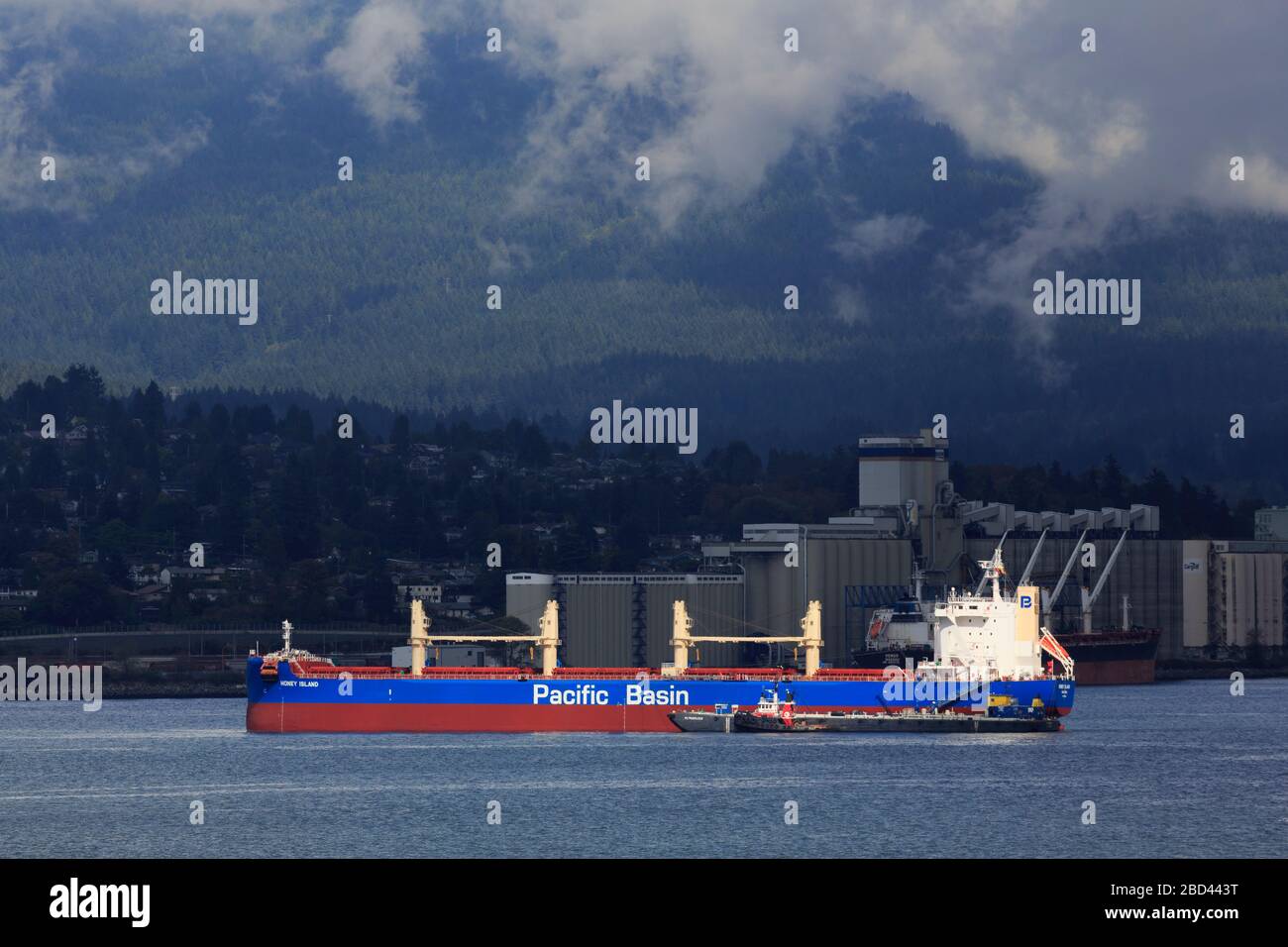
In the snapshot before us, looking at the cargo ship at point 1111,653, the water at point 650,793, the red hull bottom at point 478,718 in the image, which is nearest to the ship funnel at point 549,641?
the red hull bottom at point 478,718

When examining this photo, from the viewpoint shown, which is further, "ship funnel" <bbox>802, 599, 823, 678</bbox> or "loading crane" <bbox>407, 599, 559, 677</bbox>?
"loading crane" <bbox>407, 599, 559, 677</bbox>

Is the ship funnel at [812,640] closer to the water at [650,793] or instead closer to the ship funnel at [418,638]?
the water at [650,793]

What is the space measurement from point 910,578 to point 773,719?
58.3 m

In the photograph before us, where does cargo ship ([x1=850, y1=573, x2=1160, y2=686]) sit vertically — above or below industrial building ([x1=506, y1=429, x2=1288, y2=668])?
below

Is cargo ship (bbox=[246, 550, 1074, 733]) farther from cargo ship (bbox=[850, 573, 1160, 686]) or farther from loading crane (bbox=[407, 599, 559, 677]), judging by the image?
cargo ship (bbox=[850, 573, 1160, 686])

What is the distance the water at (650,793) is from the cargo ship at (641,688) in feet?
4.57

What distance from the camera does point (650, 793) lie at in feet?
155

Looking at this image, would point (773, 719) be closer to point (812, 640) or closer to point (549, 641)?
point (812, 640)

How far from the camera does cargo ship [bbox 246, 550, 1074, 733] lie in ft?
222

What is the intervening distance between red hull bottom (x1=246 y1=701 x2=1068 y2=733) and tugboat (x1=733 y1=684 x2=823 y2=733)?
2266 mm

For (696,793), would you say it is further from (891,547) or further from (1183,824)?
(891,547)

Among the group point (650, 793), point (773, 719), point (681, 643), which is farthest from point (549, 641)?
point (650, 793)

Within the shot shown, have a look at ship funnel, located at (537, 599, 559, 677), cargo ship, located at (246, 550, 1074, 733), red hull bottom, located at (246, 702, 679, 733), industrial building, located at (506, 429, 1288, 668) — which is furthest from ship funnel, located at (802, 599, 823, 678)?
industrial building, located at (506, 429, 1288, 668)

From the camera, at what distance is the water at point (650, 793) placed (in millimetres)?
38875
